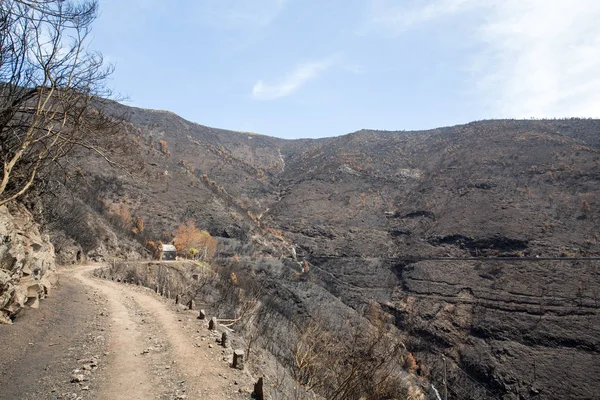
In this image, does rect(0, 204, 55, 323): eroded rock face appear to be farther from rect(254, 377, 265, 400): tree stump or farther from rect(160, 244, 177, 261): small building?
rect(160, 244, 177, 261): small building

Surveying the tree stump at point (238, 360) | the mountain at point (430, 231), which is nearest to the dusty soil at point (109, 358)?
the tree stump at point (238, 360)

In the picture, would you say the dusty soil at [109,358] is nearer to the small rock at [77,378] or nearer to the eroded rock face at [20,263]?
the small rock at [77,378]

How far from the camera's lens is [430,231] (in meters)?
52.3

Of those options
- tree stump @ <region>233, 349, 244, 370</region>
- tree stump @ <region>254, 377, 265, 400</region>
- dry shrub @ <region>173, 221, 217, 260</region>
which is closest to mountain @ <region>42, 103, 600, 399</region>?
dry shrub @ <region>173, 221, 217, 260</region>

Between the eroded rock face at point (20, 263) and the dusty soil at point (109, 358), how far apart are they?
0.35 m

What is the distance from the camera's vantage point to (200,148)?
7925 cm

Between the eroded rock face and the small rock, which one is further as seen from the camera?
the eroded rock face

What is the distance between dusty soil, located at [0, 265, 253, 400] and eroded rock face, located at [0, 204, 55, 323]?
35cm

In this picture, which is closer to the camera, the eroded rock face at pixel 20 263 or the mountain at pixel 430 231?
the eroded rock face at pixel 20 263

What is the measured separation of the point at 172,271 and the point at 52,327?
1885cm

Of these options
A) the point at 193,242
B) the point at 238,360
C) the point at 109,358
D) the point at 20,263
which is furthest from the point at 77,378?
the point at 193,242

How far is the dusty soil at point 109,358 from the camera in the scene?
501 cm

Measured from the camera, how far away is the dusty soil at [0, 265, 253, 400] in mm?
5008

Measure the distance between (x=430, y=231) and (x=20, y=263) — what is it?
5256 centimetres
